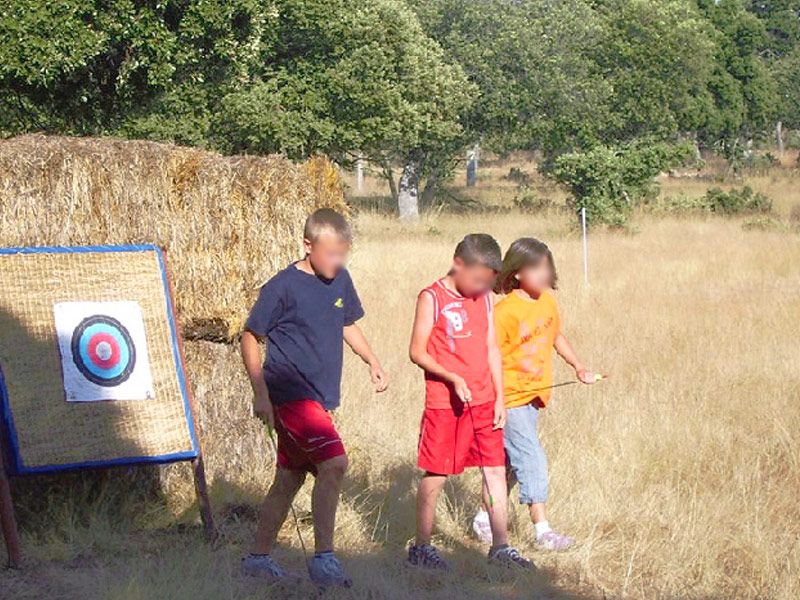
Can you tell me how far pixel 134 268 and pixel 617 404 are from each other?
15.1ft

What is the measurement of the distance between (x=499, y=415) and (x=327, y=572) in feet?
4.04

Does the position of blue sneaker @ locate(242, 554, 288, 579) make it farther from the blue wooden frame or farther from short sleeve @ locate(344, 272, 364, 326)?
short sleeve @ locate(344, 272, 364, 326)

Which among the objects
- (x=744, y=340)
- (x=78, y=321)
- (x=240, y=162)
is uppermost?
(x=240, y=162)

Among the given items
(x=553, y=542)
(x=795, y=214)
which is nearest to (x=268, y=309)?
(x=553, y=542)

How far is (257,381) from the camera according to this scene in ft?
19.0

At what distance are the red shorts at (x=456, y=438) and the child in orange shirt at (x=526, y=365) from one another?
0.51 metres

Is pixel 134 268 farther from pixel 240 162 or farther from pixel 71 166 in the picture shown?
pixel 240 162

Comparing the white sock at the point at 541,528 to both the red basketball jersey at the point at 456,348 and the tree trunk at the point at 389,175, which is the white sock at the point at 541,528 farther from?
the tree trunk at the point at 389,175

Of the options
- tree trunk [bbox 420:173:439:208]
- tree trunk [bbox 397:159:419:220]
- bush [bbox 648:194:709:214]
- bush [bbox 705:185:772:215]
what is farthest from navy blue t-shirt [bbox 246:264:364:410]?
tree trunk [bbox 420:173:439:208]

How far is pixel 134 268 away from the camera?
273 inches

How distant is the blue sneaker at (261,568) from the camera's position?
5.98 metres

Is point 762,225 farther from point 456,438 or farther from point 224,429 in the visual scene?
point 456,438

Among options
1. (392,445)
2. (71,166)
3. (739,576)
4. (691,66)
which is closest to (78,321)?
(71,166)

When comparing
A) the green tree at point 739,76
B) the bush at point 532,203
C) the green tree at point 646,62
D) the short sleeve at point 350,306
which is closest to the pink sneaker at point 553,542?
the short sleeve at point 350,306
